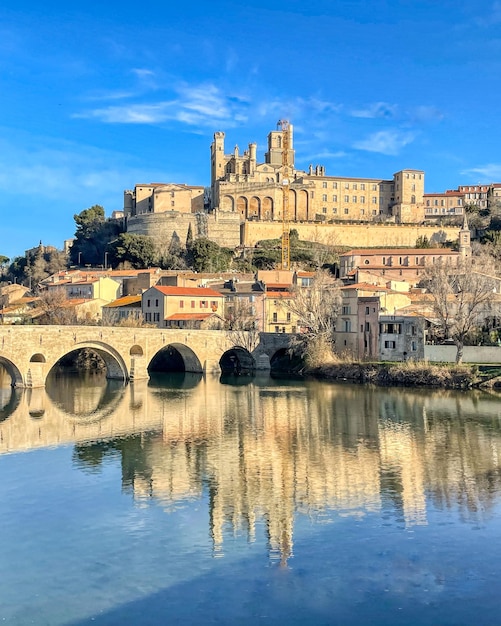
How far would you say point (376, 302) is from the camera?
48625 millimetres

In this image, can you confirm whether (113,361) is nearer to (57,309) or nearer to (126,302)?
(57,309)

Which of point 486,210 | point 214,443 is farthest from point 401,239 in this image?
point 214,443

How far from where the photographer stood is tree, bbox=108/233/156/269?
78938mm

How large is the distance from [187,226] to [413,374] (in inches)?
1892

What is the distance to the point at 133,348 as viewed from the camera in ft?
152

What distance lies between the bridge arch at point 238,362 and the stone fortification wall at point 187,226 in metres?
29.9

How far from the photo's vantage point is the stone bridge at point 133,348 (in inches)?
1529

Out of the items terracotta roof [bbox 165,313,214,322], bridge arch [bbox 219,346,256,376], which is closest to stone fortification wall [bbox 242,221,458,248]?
bridge arch [bbox 219,346,256,376]

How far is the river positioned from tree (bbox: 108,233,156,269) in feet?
156

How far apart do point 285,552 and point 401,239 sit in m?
79.0

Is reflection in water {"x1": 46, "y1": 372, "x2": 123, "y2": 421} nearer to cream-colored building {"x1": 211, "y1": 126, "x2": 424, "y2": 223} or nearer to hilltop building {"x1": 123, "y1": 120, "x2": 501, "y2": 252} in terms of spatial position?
hilltop building {"x1": 123, "y1": 120, "x2": 501, "y2": 252}

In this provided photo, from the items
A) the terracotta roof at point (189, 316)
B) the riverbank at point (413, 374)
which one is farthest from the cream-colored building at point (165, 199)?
the riverbank at point (413, 374)

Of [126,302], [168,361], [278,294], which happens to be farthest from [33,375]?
[278,294]

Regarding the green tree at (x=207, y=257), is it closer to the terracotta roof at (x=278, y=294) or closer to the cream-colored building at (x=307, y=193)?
the cream-colored building at (x=307, y=193)
